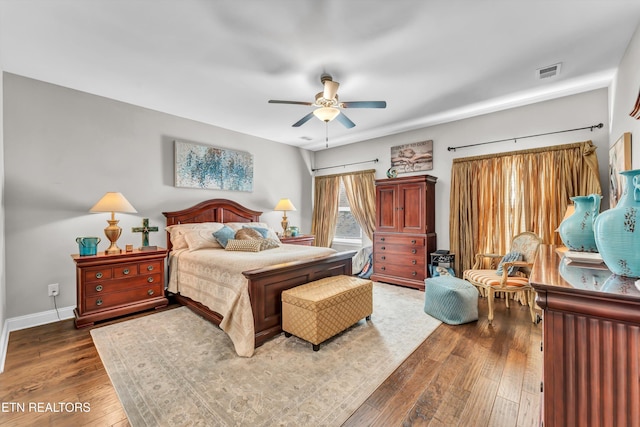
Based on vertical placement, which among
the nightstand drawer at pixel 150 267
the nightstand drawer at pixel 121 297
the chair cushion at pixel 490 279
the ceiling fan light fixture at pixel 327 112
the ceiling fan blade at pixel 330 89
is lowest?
the nightstand drawer at pixel 121 297

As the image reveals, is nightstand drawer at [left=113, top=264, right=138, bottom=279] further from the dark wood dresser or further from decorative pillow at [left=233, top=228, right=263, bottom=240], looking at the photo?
the dark wood dresser

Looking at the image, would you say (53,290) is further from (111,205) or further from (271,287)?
(271,287)

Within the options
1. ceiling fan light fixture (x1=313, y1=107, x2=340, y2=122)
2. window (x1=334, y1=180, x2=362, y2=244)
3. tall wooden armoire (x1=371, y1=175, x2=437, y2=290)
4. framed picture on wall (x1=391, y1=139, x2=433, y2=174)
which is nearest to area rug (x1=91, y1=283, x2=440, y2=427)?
tall wooden armoire (x1=371, y1=175, x2=437, y2=290)

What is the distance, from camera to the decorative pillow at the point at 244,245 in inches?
141

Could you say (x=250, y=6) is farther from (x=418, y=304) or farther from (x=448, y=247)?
(x=448, y=247)

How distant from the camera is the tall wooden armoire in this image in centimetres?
434

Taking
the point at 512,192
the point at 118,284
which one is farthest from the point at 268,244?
the point at 512,192

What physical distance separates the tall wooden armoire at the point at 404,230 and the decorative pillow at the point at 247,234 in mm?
2079

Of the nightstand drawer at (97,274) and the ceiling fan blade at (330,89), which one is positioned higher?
the ceiling fan blade at (330,89)

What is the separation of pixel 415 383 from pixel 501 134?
12.0ft

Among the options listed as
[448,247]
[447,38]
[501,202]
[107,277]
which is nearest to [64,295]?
[107,277]

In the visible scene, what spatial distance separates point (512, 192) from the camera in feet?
12.6

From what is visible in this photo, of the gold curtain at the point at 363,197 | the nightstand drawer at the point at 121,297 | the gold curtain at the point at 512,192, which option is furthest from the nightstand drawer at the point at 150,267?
the gold curtain at the point at 512,192

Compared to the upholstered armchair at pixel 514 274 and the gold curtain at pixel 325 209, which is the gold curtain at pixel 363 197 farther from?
the upholstered armchair at pixel 514 274
